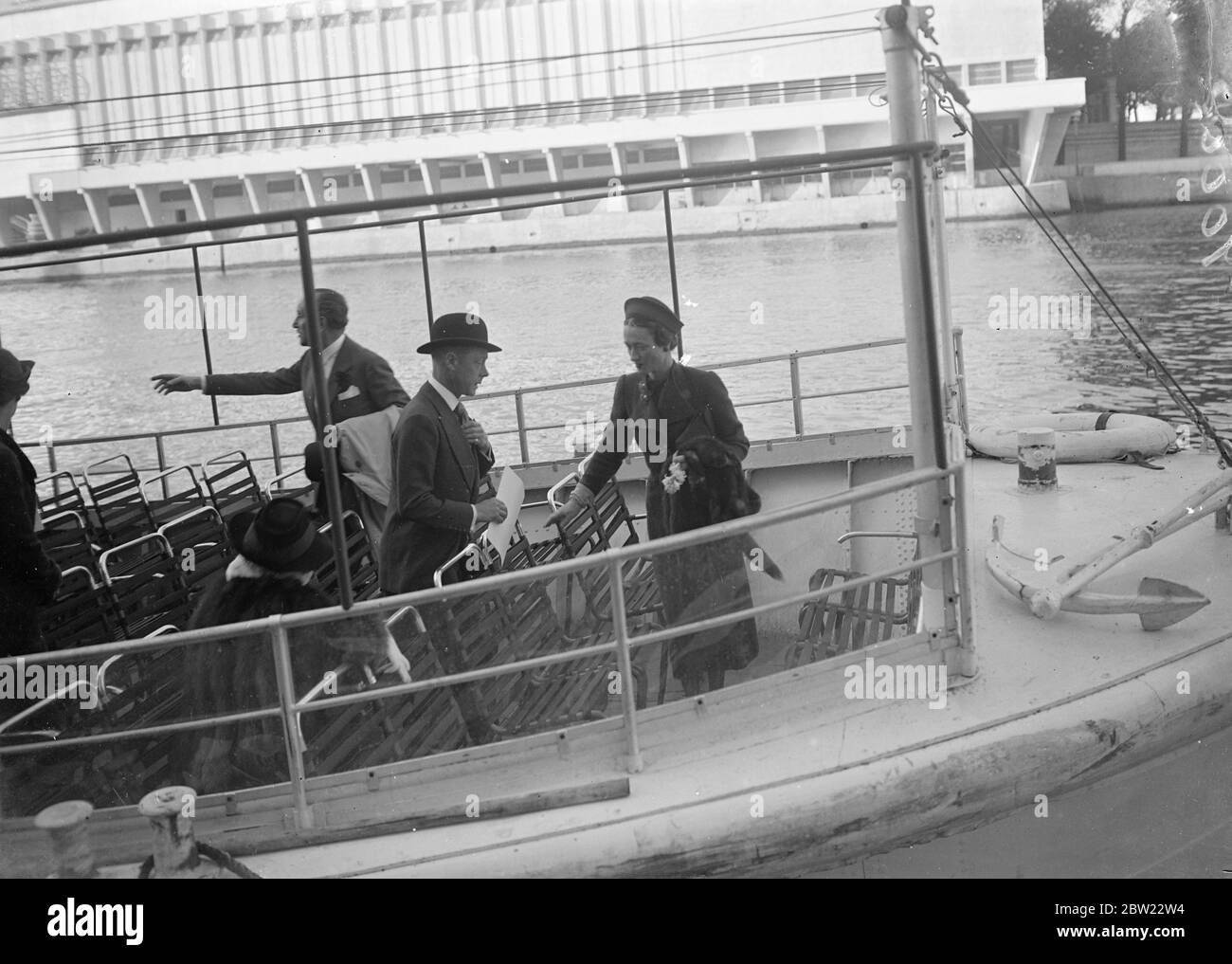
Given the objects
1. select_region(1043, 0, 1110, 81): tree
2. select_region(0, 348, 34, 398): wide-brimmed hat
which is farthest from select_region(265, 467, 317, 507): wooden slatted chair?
select_region(1043, 0, 1110, 81): tree

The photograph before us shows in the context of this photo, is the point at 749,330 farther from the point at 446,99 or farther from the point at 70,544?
the point at 446,99

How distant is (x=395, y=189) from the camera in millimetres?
59562

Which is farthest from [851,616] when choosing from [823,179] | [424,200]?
[823,179]

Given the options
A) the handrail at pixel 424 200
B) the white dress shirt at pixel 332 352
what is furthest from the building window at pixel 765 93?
the handrail at pixel 424 200

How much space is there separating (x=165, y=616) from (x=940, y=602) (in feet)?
11.2

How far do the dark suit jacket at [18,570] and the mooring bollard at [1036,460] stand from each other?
13.4ft

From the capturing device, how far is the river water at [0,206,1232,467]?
1898 centimetres

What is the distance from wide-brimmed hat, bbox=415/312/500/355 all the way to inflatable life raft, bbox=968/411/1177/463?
3195 millimetres

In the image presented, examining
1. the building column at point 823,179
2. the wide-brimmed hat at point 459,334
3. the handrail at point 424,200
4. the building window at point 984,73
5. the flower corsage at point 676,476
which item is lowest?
the flower corsage at point 676,476

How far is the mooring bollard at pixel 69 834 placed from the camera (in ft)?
11.6

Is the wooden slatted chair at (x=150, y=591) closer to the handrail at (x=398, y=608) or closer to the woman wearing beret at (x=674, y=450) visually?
the woman wearing beret at (x=674, y=450)
